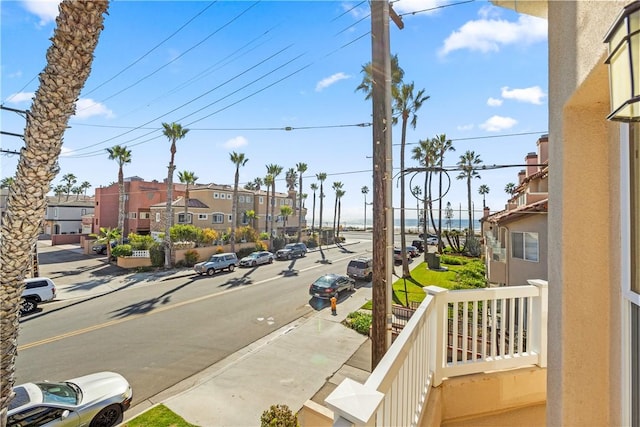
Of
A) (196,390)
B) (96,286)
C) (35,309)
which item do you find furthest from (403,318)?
(96,286)

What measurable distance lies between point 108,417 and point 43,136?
5.69 m

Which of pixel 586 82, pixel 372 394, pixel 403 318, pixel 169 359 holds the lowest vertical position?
pixel 169 359

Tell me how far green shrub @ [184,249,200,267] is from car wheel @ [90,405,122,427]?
2067 cm

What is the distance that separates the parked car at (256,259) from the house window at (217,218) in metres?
11.4

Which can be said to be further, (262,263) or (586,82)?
(262,263)

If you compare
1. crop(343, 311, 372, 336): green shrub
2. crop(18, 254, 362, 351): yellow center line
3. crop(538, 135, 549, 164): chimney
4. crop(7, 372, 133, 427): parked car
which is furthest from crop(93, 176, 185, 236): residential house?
crop(538, 135, 549, 164): chimney

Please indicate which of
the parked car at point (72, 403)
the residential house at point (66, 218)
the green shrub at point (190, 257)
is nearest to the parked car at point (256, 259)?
the green shrub at point (190, 257)

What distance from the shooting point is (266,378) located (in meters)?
8.05

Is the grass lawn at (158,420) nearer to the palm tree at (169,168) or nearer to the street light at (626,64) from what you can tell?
the street light at (626,64)

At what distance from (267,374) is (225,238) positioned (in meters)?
24.9

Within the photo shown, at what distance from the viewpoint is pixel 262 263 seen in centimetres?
2725

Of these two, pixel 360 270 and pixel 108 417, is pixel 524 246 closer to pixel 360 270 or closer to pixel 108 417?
pixel 360 270

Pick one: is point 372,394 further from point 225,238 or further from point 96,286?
point 225,238

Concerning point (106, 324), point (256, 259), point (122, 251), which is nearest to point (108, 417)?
point (106, 324)
